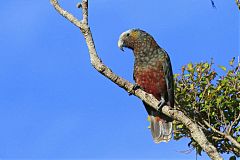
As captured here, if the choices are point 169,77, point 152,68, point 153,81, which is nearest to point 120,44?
point 152,68

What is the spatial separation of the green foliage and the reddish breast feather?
55 cm

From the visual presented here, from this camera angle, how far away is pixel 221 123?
22.8 ft

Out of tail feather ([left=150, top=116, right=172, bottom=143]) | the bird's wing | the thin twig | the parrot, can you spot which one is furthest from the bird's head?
the thin twig

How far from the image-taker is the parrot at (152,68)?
6340 millimetres

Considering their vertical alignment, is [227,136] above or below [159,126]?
below

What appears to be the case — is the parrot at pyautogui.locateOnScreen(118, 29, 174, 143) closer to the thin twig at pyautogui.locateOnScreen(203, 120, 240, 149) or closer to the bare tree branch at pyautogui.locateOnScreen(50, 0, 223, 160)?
the thin twig at pyautogui.locateOnScreen(203, 120, 240, 149)

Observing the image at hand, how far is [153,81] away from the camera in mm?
6340

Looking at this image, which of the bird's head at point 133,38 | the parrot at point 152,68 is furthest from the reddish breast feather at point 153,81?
the bird's head at point 133,38

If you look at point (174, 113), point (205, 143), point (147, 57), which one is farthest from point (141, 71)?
point (205, 143)

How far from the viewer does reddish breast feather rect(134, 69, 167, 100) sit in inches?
249

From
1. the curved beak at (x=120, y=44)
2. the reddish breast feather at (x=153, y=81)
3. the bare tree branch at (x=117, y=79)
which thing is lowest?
the bare tree branch at (x=117, y=79)

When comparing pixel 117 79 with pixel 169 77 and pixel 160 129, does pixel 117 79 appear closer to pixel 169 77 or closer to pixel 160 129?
pixel 169 77

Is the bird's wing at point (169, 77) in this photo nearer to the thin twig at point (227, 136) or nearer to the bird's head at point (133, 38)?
the bird's head at point (133, 38)

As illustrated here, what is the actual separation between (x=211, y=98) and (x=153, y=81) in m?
0.91
